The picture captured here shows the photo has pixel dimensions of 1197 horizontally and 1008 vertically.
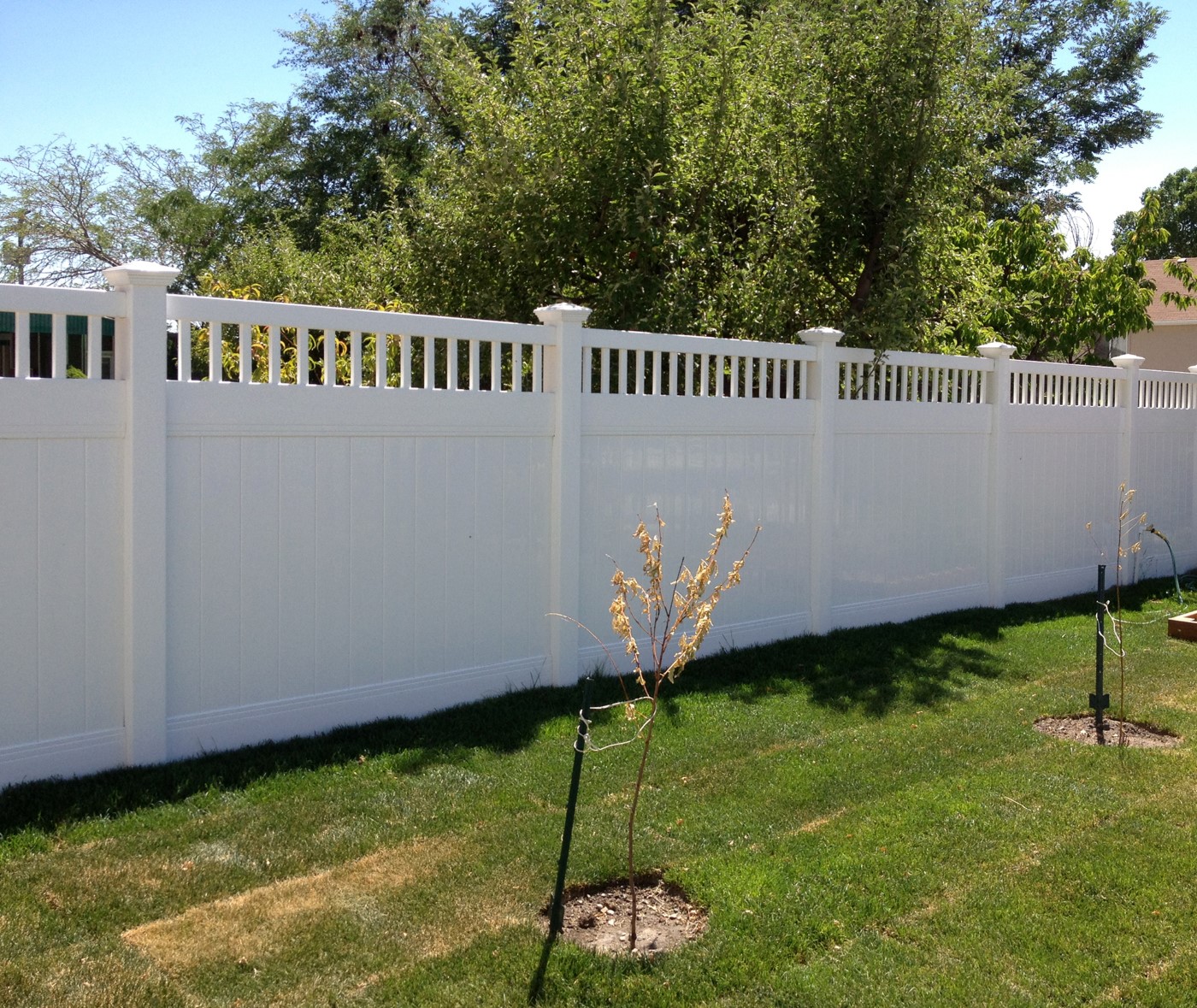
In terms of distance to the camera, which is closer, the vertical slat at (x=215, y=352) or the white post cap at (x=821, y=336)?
the vertical slat at (x=215, y=352)

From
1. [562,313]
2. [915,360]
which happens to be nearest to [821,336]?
[915,360]

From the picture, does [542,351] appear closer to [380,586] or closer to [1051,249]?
[380,586]

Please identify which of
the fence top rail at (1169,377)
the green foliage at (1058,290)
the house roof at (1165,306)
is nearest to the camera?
the fence top rail at (1169,377)

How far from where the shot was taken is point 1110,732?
5.94 meters

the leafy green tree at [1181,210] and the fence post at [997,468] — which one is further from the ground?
the leafy green tree at [1181,210]

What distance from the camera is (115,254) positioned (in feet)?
84.5

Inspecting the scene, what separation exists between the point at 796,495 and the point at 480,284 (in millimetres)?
2808

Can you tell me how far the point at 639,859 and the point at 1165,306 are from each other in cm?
2231

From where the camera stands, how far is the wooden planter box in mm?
5629

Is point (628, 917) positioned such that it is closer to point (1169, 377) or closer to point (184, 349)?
point (184, 349)

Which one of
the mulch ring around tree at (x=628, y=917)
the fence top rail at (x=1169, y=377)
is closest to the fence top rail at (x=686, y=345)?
the mulch ring around tree at (x=628, y=917)

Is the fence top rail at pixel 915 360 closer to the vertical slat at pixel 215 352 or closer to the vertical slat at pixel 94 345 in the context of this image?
the vertical slat at pixel 215 352

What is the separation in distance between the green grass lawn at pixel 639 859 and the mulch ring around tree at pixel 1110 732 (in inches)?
5.5

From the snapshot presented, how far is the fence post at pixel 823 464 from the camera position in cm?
771
